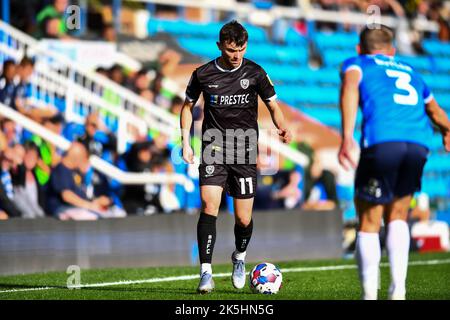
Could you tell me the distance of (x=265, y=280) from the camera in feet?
28.0

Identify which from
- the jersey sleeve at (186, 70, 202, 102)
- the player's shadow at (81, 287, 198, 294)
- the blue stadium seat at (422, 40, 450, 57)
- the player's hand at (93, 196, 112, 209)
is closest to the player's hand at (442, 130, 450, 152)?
the jersey sleeve at (186, 70, 202, 102)

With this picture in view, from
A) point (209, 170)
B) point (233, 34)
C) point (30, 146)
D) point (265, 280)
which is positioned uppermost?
point (233, 34)

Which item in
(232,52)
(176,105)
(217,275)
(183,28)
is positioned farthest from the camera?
(183,28)

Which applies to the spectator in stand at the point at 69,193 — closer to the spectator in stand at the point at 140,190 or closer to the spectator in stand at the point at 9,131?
the spectator in stand at the point at 9,131

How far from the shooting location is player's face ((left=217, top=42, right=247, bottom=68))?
856 centimetres

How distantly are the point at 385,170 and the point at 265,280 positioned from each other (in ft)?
7.18

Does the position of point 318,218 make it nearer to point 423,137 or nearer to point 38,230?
point 38,230

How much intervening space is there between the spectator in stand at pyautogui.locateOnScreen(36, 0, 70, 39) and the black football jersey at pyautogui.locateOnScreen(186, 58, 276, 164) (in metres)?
7.91

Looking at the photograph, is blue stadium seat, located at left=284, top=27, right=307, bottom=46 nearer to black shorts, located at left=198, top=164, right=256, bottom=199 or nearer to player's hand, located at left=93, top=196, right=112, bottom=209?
player's hand, located at left=93, top=196, right=112, bottom=209

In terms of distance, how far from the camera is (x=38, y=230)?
11.3 metres

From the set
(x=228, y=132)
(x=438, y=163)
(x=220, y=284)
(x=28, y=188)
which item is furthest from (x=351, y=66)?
(x=438, y=163)

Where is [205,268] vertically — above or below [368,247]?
below

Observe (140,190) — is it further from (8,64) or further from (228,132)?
(228,132)
